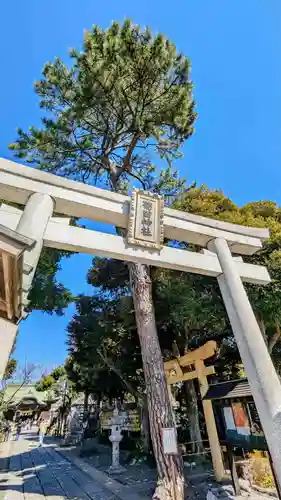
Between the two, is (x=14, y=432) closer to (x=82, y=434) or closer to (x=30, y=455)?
(x=82, y=434)

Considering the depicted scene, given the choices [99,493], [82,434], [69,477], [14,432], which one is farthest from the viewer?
[14,432]

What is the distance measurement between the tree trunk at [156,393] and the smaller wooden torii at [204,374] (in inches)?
54.9

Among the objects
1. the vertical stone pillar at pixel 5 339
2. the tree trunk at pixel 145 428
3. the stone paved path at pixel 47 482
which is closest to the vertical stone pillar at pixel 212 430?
the stone paved path at pixel 47 482

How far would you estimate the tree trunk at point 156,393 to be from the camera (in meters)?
5.18

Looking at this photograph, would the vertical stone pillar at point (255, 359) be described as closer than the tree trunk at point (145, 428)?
Yes

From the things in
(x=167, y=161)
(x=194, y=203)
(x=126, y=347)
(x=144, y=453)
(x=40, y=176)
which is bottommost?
(x=144, y=453)

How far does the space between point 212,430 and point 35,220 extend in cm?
665

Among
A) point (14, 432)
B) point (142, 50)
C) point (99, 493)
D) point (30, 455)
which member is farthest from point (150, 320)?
point (14, 432)

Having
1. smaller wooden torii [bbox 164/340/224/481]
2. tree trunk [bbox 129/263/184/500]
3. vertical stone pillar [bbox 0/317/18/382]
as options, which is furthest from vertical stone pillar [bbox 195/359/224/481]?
vertical stone pillar [bbox 0/317/18/382]

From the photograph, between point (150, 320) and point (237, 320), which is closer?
point (237, 320)

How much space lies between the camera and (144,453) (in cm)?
958

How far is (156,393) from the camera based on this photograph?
5957mm

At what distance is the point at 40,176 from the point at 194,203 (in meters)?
5.00

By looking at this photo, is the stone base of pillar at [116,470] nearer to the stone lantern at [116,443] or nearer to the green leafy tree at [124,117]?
the stone lantern at [116,443]
